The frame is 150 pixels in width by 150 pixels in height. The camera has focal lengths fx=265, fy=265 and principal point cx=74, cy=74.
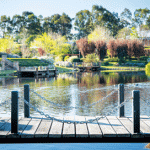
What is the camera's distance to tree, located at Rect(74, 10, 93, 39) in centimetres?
9606

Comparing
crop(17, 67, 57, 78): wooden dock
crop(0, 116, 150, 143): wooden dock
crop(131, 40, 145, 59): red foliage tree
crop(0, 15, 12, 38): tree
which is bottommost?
crop(0, 116, 150, 143): wooden dock

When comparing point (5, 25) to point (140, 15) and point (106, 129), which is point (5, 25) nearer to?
point (140, 15)

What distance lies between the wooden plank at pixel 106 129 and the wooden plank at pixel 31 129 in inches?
66.2

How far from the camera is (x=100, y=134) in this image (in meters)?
6.24

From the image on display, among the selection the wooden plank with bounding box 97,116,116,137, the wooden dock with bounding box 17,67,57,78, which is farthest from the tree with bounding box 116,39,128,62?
the wooden plank with bounding box 97,116,116,137

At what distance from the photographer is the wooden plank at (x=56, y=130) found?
245 inches

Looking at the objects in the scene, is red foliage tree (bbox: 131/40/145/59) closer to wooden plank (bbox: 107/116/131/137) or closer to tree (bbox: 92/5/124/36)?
tree (bbox: 92/5/124/36)

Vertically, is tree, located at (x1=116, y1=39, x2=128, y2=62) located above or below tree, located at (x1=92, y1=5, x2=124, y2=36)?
below

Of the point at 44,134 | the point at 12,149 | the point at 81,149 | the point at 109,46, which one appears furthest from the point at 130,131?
the point at 109,46

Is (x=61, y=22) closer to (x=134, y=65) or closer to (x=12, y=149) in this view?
(x=134, y=65)

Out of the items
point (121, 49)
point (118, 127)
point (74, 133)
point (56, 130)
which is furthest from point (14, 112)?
point (121, 49)

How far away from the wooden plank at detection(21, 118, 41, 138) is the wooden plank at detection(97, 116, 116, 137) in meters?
1.68

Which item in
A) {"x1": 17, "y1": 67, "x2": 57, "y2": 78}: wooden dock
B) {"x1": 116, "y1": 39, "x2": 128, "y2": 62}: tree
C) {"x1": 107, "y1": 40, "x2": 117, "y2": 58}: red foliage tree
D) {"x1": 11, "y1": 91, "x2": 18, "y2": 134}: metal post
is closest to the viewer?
{"x1": 11, "y1": 91, "x2": 18, "y2": 134}: metal post

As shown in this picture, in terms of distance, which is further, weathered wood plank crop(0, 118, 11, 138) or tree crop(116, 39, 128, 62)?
tree crop(116, 39, 128, 62)
